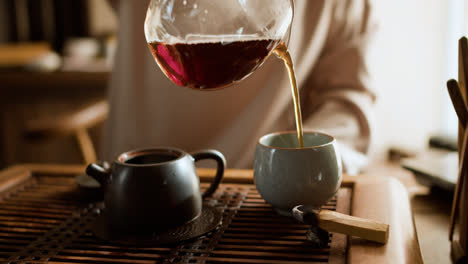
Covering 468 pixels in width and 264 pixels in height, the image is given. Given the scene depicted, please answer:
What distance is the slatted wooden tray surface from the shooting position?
641 mm

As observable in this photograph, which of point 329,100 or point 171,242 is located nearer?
point 171,242

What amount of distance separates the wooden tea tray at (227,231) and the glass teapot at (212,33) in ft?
0.80

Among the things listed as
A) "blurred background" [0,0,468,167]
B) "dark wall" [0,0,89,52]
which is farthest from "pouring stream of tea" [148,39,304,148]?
"dark wall" [0,0,89,52]

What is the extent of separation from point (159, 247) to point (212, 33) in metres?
0.32

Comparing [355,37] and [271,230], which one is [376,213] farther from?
[355,37]

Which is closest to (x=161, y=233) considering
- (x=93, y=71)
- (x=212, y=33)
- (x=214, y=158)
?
(x=214, y=158)

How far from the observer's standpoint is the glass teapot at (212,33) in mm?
627

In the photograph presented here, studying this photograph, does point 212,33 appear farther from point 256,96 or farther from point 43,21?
point 43,21

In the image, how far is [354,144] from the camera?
4.22 ft

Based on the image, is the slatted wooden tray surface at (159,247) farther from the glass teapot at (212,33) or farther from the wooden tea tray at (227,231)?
the glass teapot at (212,33)

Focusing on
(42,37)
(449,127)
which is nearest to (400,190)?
(449,127)

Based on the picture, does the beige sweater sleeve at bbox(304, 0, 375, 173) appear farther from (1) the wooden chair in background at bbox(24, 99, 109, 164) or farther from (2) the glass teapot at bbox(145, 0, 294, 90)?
(1) the wooden chair in background at bbox(24, 99, 109, 164)

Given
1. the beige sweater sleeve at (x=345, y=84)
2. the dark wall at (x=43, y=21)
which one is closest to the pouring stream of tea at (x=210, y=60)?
the beige sweater sleeve at (x=345, y=84)

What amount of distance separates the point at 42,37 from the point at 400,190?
441cm
